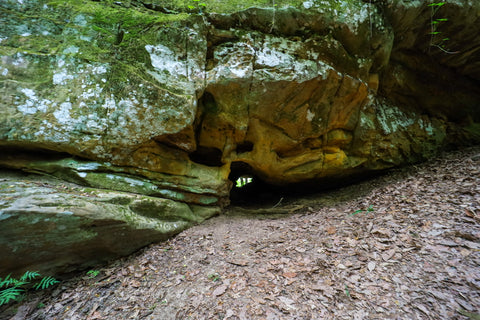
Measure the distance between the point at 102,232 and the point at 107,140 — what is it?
1751 millimetres

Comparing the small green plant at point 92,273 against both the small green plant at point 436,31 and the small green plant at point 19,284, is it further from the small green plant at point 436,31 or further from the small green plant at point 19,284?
the small green plant at point 436,31

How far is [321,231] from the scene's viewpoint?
3838 mm

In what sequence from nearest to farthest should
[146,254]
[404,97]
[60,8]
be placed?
[146,254], [60,8], [404,97]

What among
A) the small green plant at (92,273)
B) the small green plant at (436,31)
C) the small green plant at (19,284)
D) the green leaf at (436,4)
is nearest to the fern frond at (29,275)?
the small green plant at (19,284)

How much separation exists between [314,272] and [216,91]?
13.9 ft

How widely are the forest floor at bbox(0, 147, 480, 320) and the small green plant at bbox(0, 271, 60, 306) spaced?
0.14 meters

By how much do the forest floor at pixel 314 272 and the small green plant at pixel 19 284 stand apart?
0.14 metres

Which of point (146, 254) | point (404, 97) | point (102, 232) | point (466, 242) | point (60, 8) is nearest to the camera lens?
point (466, 242)

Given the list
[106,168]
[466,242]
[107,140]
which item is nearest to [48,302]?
[106,168]

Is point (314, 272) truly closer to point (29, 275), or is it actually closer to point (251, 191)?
point (29, 275)

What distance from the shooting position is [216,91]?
4746 millimetres

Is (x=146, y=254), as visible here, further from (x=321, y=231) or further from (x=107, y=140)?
(x=321, y=231)

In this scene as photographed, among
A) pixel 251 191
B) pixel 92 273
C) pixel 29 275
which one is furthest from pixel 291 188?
pixel 29 275

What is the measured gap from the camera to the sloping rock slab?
2664 mm
